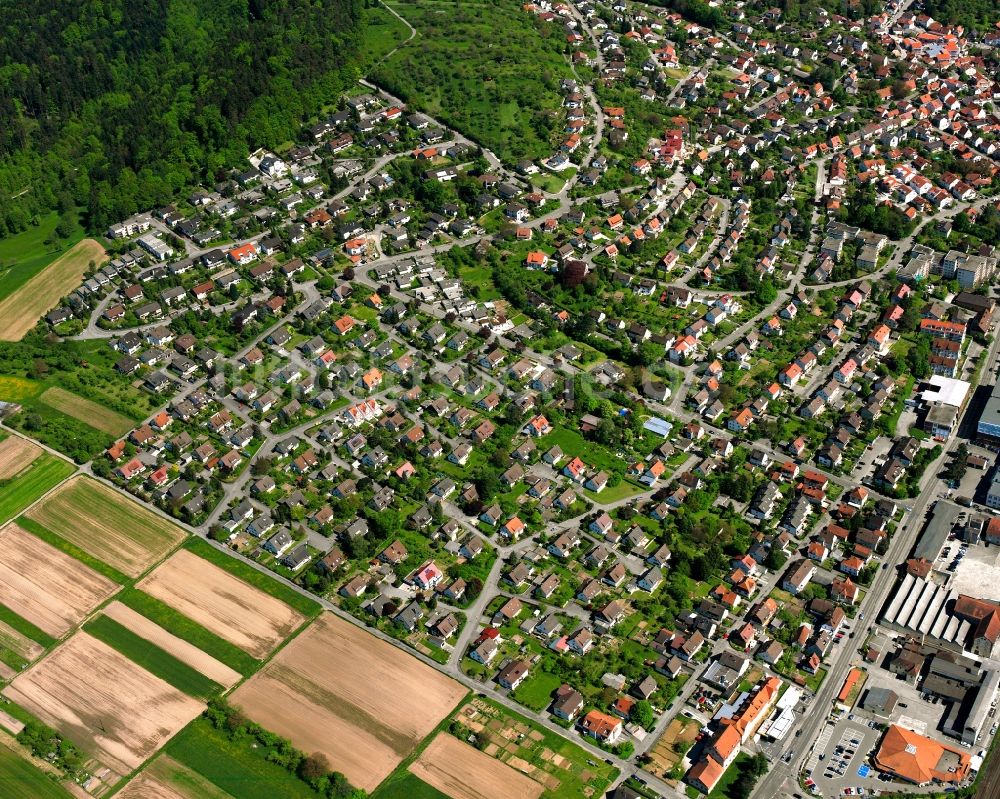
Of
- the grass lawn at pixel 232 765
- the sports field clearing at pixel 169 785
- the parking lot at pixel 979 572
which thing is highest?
the parking lot at pixel 979 572

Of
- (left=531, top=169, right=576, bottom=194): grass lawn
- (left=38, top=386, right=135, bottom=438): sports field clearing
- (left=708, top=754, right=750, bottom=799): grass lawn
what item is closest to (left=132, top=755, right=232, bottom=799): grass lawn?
(left=708, top=754, right=750, bottom=799): grass lawn

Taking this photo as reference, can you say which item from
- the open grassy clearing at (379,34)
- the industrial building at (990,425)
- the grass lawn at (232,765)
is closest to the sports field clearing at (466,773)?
the grass lawn at (232,765)

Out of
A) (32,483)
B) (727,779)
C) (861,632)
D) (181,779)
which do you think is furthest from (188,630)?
(861,632)

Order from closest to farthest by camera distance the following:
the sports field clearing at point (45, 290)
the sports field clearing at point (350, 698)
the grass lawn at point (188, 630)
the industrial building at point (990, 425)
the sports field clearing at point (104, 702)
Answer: the sports field clearing at point (350, 698) < the sports field clearing at point (104, 702) < the grass lawn at point (188, 630) < the industrial building at point (990, 425) < the sports field clearing at point (45, 290)

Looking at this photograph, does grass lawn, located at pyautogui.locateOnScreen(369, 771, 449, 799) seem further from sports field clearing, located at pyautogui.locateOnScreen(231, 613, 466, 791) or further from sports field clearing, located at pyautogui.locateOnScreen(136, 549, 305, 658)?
sports field clearing, located at pyautogui.locateOnScreen(136, 549, 305, 658)

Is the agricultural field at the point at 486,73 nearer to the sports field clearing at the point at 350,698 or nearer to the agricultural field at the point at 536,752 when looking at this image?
the sports field clearing at the point at 350,698

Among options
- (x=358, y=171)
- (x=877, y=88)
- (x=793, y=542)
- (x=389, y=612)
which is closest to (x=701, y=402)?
(x=793, y=542)

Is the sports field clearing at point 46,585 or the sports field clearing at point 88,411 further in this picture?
the sports field clearing at point 88,411
